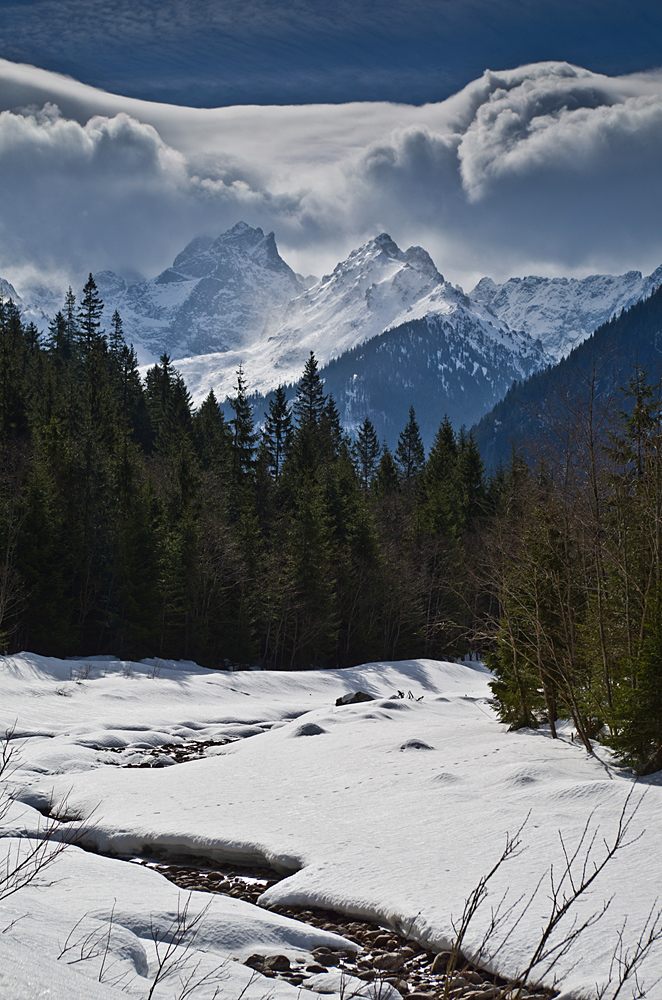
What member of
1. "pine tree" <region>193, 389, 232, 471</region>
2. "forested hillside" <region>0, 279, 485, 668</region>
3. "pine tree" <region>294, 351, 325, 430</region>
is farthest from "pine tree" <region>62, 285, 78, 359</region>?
"pine tree" <region>294, 351, 325, 430</region>

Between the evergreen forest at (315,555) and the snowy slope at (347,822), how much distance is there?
6.24 ft

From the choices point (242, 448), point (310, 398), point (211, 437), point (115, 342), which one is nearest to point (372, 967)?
point (242, 448)

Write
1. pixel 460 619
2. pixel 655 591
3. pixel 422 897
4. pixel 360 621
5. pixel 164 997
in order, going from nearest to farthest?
pixel 164 997 → pixel 422 897 → pixel 655 591 → pixel 360 621 → pixel 460 619

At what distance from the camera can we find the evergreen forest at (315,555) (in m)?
12.2

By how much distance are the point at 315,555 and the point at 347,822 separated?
32.2 m

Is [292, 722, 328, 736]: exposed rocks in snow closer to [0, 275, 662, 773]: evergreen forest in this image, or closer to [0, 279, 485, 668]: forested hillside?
[0, 275, 662, 773]: evergreen forest

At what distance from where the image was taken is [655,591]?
11133 mm

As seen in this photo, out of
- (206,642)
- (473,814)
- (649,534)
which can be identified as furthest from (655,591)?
(206,642)

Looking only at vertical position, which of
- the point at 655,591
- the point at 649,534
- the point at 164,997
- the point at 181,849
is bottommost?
the point at 181,849

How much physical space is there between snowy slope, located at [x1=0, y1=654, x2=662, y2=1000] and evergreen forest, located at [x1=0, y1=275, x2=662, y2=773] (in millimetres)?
1903

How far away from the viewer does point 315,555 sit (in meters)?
41.9

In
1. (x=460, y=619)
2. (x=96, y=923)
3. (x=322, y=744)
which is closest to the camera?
(x=96, y=923)

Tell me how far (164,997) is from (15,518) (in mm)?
30027

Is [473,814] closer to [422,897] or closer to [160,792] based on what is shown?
[422,897]
